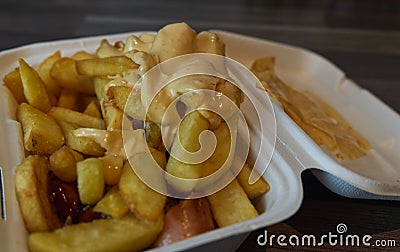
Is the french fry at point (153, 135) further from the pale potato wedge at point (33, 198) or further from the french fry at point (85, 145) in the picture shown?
the pale potato wedge at point (33, 198)

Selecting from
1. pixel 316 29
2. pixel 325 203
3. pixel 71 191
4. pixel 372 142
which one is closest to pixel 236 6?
pixel 316 29

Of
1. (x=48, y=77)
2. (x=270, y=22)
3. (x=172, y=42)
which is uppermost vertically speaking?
(x=172, y=42)

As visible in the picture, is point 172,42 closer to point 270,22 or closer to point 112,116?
point 112,116

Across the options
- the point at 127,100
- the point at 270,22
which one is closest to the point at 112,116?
the point at 127,100

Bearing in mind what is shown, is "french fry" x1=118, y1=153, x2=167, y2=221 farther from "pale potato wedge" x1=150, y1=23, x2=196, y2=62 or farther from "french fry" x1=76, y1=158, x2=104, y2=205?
"pale potato wedge" x1=150, y1=23, x2=196, y2=62

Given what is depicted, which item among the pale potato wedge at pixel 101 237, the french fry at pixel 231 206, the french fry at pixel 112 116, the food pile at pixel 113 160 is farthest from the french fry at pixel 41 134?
the french fry at pixel 231 206

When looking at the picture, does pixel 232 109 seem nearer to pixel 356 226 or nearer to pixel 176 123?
pixel 176 123

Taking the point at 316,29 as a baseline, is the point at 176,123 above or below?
above
